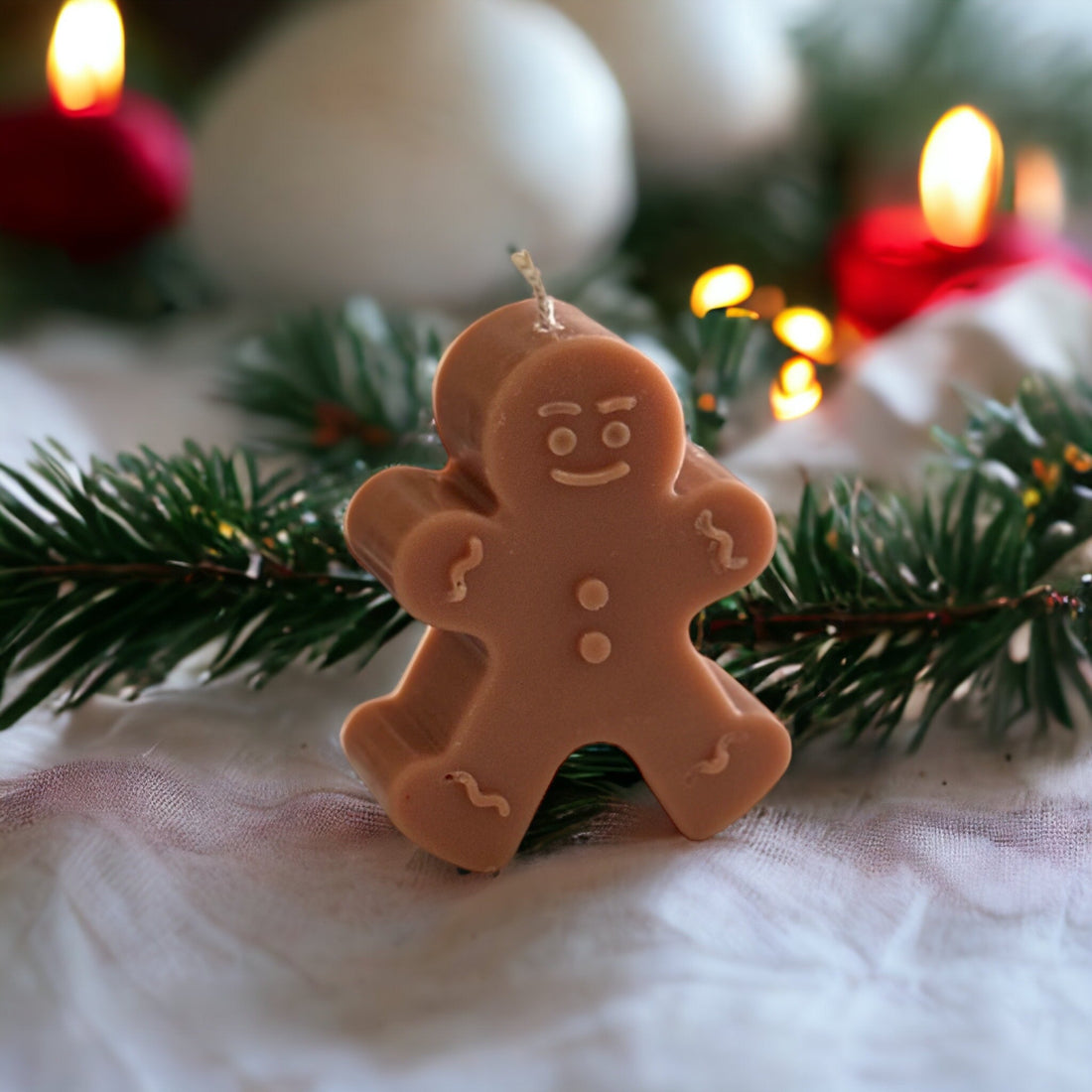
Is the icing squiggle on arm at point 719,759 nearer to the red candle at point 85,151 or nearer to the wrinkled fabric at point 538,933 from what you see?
the wrinkled fabric at point 538,933

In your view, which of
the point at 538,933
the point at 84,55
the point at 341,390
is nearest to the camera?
the point at 538,933

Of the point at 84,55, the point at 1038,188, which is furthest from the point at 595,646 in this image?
the point at 1038,188

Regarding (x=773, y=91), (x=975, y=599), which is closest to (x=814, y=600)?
(x=975, y=599)

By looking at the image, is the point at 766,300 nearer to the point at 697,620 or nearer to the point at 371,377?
the point at 371,377

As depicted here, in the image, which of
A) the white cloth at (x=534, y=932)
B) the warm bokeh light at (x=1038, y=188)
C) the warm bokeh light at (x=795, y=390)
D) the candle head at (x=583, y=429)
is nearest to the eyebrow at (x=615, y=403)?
the candle head at (x=583, y=429)

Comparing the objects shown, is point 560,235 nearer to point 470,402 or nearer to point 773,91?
point 773,91
